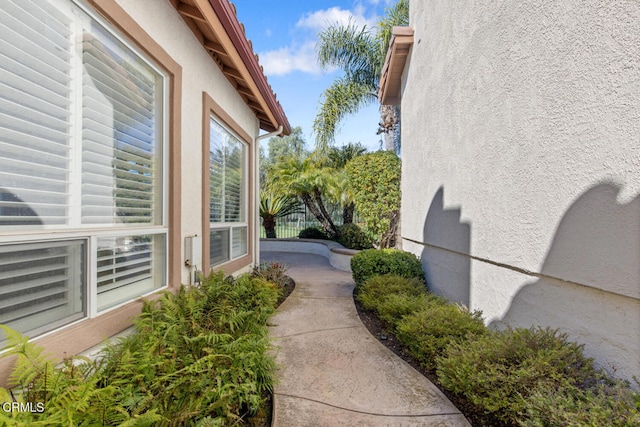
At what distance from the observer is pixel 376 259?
5.87 m

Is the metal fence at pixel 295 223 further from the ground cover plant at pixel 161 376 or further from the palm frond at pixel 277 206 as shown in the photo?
the ground cover plant at pixel 161 376

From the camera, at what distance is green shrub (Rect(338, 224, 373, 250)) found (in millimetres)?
10141

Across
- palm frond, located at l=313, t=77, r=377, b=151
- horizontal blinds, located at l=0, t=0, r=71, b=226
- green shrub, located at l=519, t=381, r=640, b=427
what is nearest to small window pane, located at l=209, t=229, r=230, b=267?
horizontal blinds, located at l=0, t=0, r=71, b=226

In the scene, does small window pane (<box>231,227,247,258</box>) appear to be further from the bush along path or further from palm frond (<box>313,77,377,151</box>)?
palm frond (<box>313,77,377,151</box>)

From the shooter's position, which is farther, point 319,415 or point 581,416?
point 319,415

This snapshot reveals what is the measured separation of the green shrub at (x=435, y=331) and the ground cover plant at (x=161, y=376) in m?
1.63

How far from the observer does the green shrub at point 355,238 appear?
10.1m

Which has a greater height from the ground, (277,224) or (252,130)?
(252,130)

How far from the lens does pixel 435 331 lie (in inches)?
127

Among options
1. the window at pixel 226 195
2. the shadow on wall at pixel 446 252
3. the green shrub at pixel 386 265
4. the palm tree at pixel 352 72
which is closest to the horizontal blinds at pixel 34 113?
the window at pixel 226 195

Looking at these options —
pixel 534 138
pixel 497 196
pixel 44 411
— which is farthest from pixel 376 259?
pixel 44 411

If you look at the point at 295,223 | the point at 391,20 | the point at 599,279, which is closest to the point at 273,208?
the point at 295,223

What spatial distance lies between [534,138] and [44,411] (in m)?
4.20

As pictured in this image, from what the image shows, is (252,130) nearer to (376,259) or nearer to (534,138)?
(376,259)
